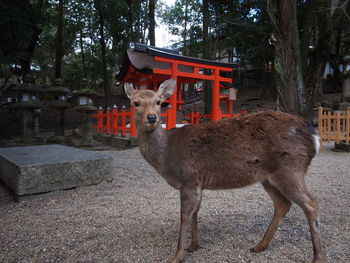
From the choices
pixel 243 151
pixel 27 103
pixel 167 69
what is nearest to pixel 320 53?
pixel 167 69

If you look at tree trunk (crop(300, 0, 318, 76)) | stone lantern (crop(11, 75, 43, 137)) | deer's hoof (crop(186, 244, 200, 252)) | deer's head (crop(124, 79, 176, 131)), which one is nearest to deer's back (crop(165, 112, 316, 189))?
deer's head (crop(124, 79, 176, 131))

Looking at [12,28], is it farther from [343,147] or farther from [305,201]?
[343,147]

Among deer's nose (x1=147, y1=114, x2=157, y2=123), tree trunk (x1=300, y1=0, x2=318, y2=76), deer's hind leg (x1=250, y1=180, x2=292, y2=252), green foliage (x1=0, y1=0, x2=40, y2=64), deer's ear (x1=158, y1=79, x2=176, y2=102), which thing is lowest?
deer's hind leg (x1=250, y1=180, x2=292, y2=252)

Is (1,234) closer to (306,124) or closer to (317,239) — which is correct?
(317,239)

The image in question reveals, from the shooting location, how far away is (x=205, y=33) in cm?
1333

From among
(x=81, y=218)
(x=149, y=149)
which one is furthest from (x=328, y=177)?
(x=81, y=218)

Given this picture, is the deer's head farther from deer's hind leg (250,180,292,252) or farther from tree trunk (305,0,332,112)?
tree trunk (305,0,332,112)

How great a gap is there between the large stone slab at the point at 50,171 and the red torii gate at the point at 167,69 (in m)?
4.26

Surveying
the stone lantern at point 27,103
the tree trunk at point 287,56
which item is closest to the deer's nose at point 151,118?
the tree trunk at point 287,56

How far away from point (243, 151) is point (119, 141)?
776 cm

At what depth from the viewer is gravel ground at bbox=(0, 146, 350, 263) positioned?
2.24 meters

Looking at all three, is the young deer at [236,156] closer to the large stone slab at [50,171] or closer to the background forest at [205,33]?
the large stone slab at [50,171]

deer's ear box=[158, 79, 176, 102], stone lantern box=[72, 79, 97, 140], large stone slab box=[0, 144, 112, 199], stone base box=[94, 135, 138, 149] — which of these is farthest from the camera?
stone lantern box=[72, 79, 97, 140]

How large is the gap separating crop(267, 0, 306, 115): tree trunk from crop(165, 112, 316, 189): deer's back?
→ 4362 mm
